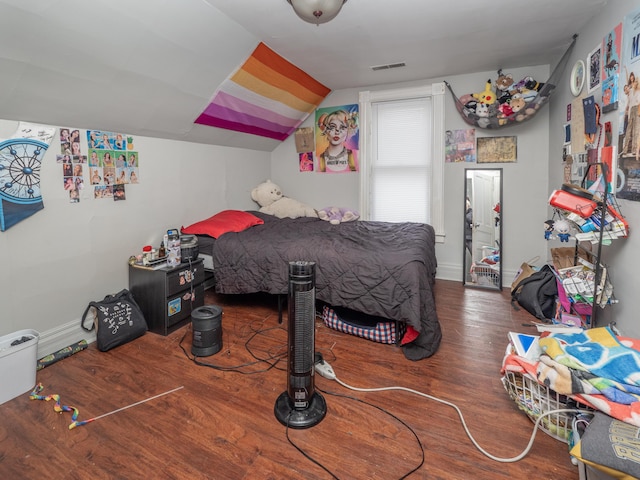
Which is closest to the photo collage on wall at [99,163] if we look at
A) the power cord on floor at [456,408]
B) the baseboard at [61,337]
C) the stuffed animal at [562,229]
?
the baseboard at [61,337]

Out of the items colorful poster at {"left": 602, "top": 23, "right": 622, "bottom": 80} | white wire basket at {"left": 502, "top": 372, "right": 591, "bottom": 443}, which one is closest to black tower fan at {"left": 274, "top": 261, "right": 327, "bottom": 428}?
white wire basket at {"left": 502, "top": 372, "right": 591, "bottom": 443}

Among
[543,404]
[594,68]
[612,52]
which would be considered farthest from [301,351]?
[594,68]

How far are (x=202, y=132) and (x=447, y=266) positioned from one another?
3.04m

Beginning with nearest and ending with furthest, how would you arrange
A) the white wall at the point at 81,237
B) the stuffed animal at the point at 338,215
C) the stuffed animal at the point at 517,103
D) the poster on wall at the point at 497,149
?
the white wall at the point at 81,237 → the stuffed animal at the point at 517,103 → the poster on wall at the point at 497,149 → the stuffed animal at the point at 338,215

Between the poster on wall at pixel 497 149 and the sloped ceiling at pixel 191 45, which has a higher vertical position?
the sloped ceiling at pixel 191 45

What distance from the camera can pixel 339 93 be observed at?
4.18 m

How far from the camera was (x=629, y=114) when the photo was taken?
183 cm

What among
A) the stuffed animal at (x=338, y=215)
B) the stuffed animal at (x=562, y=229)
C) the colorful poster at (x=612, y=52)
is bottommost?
the stuffed animal at (x=562, y=229)

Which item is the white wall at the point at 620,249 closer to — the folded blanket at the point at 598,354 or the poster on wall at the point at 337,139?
the folded blanket at the point at 598,354

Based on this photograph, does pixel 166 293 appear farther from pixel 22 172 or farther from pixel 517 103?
pixel 517 103

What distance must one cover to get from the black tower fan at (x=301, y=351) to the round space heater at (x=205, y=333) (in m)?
0.76

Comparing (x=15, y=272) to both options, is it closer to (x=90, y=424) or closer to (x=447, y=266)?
(x=90, y=424)

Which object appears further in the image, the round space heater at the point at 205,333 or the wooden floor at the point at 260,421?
the round space heater at the point at 205,333

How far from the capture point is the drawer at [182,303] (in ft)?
8.24
